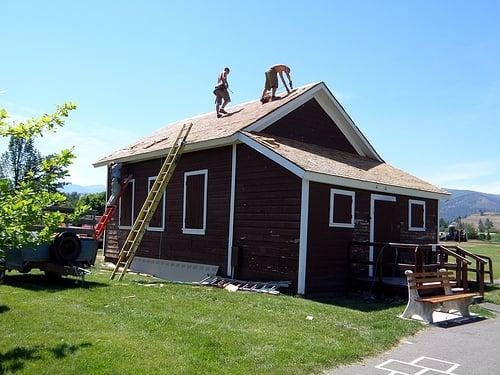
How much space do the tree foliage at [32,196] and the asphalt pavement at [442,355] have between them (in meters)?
3.84

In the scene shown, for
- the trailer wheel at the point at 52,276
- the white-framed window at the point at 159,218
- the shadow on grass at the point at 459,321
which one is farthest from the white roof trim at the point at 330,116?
the shadow on grass at the point at 459,321

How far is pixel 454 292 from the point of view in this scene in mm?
12180

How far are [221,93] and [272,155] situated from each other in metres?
5.88

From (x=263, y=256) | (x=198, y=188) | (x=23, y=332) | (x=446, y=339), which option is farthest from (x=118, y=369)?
(x=198, y=188)

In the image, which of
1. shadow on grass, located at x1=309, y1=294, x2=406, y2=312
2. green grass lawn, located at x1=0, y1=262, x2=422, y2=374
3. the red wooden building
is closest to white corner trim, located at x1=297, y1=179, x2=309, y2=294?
the red wooden building

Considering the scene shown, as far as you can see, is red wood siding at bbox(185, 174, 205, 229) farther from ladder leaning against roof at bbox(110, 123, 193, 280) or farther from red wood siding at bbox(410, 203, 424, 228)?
red wood siding at bbox(410, 203, 424, 228)

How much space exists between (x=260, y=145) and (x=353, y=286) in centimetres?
423

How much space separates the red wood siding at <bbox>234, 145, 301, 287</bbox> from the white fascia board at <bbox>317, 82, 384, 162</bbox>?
390 centimetres

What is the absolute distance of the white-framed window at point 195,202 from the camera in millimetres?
15477

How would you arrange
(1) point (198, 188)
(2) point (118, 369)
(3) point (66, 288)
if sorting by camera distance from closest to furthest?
(2) point (118, 369)
(3) point (66, 288)
(1) point (198, 188)

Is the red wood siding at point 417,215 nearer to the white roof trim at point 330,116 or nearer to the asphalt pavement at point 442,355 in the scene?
the white roof trim at point 330,116

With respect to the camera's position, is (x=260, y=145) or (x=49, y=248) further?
(x=260, y=145)

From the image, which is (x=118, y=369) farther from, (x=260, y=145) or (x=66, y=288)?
(x=260, y=145)

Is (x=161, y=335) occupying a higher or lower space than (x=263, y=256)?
lower
